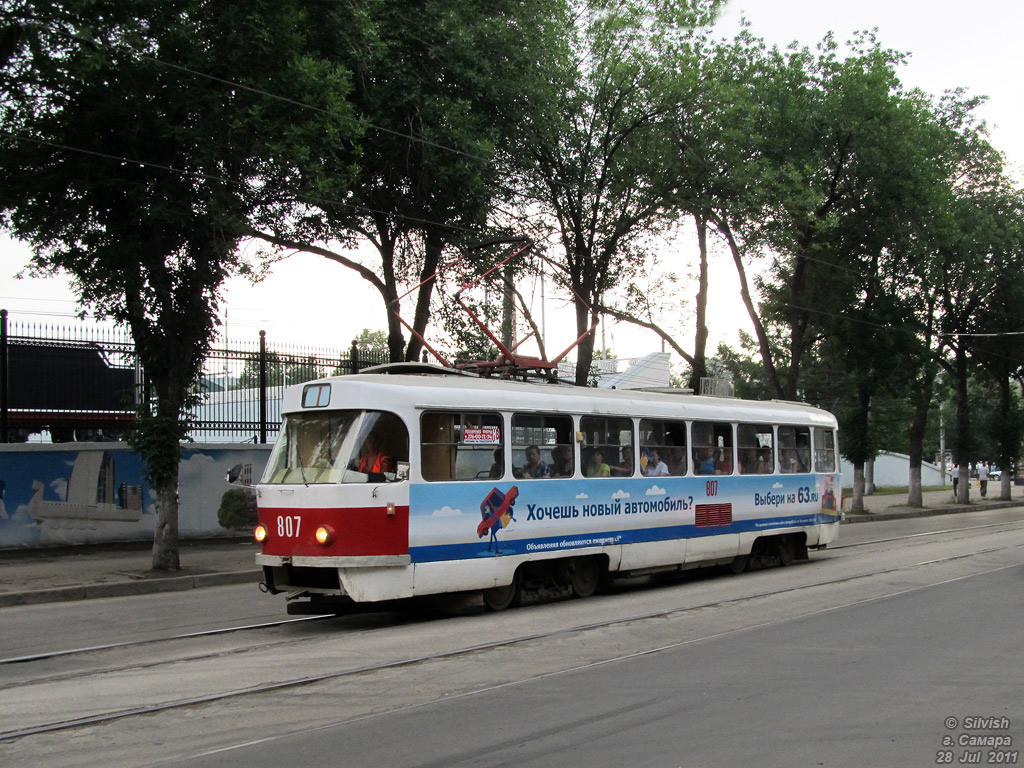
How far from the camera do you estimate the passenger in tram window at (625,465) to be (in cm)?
1328

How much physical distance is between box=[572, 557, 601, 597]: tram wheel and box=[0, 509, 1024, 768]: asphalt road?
50cm

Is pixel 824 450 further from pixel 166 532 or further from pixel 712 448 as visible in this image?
pixel 166 532

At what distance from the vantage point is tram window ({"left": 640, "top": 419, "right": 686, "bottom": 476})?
1381cm

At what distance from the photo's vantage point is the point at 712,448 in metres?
15.1

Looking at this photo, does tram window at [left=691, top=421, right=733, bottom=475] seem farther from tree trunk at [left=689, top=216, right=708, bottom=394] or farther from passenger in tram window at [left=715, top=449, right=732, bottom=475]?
tree trunk at [left=689, top=216, right=708, bottom=394]

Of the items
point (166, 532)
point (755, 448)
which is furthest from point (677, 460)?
point (166, 532)

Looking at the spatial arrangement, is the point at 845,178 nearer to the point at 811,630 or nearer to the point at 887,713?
the point at 811,630

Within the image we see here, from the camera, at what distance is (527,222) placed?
914 inches

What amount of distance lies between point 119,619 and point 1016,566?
1327 centimetres

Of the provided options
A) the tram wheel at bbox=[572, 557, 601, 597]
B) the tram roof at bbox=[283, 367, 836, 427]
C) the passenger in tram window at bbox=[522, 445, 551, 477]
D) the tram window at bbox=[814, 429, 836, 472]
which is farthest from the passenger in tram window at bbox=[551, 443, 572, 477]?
the tram window at bbox=[814, 429, 836, 472]

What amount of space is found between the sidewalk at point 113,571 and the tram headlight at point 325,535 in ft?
16.9

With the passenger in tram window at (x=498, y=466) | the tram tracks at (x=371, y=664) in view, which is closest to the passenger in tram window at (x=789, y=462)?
the tram tracks at (x=371, y=664)

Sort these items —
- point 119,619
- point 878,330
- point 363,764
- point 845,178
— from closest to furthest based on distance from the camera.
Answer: point 363,764, point 119,619, point 845,178, point 878,330

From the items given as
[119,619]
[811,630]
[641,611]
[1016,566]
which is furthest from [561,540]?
[1016,566]
